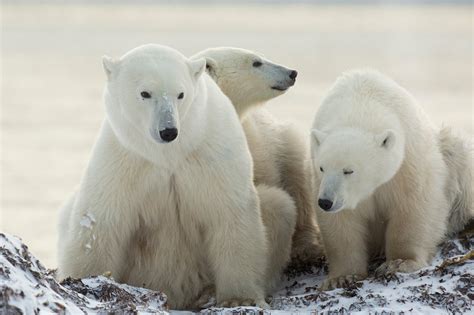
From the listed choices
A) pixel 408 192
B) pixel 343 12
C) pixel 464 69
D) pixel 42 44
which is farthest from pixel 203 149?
pixel 343 12

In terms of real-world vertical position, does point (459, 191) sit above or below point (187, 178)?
below

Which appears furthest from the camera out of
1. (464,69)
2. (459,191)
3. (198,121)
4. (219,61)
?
(464,69)

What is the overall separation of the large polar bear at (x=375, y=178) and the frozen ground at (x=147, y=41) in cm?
115

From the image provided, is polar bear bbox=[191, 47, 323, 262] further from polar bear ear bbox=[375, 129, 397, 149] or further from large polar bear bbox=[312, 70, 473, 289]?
polar bear ear bbox=[375, 129, 397, 149]

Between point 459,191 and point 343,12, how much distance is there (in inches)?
Result: 1899

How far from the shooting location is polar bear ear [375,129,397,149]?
5711mm

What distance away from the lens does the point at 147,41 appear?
30719mm

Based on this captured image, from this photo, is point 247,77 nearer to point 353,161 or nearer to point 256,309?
point 353,161

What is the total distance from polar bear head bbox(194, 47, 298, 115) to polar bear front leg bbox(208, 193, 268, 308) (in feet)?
4.39

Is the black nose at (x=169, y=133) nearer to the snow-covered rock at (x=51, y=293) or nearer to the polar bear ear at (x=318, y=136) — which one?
the snow-covered rock at (x=51, y=293)

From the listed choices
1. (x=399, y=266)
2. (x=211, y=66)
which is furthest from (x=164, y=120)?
(x=211, y=66)

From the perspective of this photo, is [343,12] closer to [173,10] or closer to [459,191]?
[173,10]

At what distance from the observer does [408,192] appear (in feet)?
19.6

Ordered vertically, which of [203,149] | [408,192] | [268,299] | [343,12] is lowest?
[343,12]
